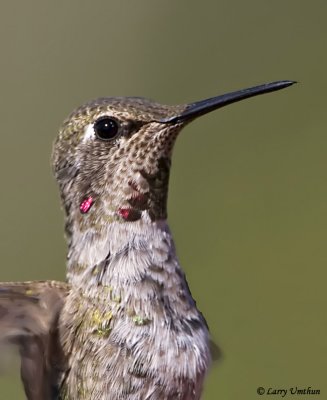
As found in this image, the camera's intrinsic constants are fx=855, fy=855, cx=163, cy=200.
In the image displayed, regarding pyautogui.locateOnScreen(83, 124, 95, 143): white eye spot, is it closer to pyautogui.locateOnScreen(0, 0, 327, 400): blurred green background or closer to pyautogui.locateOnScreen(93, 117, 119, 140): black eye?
pyautogui.locateOnScreen(93, 117, 119, 140): black eye

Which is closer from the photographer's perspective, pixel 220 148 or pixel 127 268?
pixel 127 268

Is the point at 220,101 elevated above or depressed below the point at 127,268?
above

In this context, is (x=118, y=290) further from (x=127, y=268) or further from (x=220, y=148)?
(x=220, y=148)

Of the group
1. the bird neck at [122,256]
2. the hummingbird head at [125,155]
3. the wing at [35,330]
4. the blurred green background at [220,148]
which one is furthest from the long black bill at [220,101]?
the blurred green background at [220,148]

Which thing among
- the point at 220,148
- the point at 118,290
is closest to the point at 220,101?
the point at 118,290

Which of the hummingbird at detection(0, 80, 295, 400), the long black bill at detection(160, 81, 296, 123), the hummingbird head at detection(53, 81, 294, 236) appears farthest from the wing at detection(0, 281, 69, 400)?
the long black bill at detection(160, 81, 296, 123)

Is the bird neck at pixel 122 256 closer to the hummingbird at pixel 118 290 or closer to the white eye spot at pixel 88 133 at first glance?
the hummingbird at pixel 118 290
